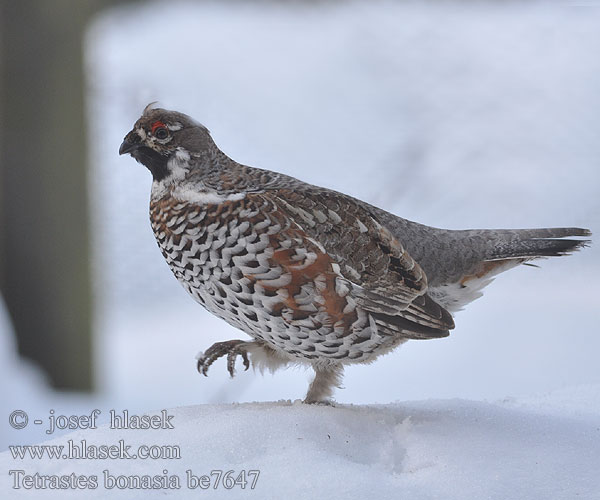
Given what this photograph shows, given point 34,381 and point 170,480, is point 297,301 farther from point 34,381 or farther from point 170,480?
point 34,381

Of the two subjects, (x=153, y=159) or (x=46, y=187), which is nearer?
(x=153, y=159)

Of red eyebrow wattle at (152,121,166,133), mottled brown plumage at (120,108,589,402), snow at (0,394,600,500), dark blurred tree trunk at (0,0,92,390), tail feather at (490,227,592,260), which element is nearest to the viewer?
snow at (0,394,600,500)

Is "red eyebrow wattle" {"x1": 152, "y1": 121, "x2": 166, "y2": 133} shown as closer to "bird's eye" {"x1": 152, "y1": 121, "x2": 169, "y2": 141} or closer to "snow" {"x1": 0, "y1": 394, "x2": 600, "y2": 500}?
"bird's eye" {"x1": 152, "y1": 121, "x2": 169, "y2": 141}

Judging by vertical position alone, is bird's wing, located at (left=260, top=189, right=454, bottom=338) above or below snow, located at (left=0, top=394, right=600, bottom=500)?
above

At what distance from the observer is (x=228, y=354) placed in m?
2.92

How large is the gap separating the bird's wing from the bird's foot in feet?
2.02

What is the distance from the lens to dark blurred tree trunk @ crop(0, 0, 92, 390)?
15.2 ft

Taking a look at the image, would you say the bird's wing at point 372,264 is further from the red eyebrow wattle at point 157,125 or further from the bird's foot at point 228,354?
the bird's foot at point 228,354

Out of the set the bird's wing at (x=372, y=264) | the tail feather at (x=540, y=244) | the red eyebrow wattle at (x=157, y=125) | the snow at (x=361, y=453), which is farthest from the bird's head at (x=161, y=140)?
the tail feather at (x=540, y=244)

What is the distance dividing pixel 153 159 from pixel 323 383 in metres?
1.09

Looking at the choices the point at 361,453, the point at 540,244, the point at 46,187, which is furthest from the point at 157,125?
the point at 46,187

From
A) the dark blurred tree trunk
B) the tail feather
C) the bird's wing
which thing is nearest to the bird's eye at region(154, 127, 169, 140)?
the bird's wing

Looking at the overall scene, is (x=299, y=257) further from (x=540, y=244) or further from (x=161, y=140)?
(x=540, y=244)

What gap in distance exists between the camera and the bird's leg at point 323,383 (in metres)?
2.80
